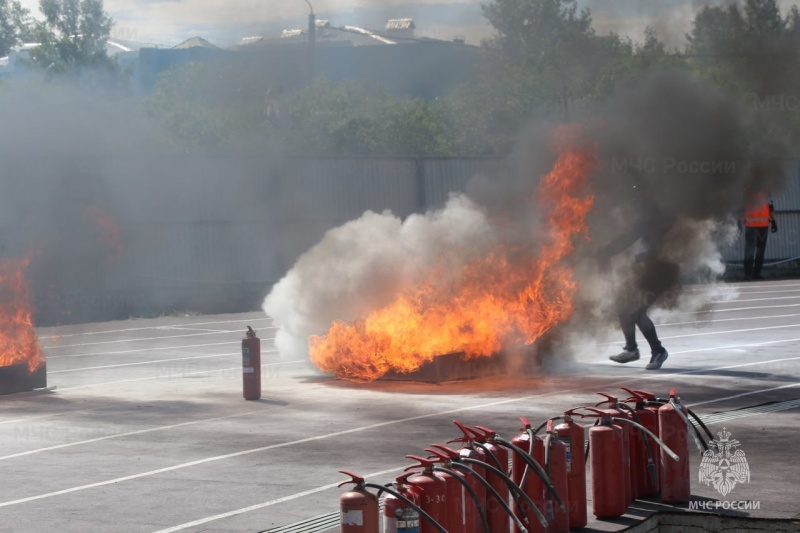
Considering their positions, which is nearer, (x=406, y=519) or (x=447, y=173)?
(x=406, y=519)

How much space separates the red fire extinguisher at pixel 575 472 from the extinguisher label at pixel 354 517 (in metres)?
1.96

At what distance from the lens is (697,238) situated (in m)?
17.1

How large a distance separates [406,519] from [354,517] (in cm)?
32

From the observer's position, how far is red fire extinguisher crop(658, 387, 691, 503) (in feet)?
27.2

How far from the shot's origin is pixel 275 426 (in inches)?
488

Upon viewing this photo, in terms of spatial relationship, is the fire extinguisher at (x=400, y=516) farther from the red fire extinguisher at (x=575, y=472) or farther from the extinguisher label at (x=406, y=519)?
the red fire extinguisher at (x=575, y=472)

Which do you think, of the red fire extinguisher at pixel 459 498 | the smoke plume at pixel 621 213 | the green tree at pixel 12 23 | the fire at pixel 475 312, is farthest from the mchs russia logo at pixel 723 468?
the green tree at pixel 12 23

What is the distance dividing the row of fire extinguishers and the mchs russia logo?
19 cm

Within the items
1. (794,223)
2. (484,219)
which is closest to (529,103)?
(484,219)

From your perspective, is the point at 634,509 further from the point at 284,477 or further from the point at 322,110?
the point at 322,110

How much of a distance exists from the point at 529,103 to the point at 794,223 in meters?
19.0

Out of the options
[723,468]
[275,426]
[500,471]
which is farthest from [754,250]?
[500,471]

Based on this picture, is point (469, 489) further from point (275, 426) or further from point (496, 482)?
point (275, 426)

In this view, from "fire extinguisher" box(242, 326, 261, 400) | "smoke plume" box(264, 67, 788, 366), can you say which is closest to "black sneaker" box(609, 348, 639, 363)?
"smoke plume" box(264, 67, 788, 366)
